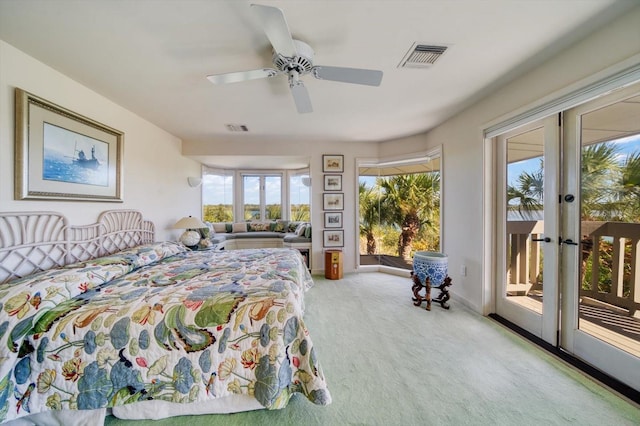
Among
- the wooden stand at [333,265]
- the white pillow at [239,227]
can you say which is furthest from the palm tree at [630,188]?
the white pillow at [239,227]

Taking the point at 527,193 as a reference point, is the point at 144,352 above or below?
below

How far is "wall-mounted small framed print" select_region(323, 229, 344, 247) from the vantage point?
14.0 ft

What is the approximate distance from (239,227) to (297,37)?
15.4ft

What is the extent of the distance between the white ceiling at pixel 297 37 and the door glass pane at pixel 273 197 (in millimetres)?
3296

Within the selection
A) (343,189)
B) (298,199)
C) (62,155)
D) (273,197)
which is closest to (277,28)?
(62,155)

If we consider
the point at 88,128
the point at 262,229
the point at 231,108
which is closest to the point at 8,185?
the point at 88,128

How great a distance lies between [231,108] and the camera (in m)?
2.76

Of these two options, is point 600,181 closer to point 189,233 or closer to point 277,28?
point 277,28

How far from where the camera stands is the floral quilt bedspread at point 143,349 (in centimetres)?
126

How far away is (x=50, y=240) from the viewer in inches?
76.0

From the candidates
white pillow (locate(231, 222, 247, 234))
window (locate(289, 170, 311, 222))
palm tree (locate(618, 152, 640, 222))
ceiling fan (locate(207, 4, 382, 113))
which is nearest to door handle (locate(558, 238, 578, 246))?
palm tree (locate(618, 152, 640, 222))

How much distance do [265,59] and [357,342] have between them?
2654 millimetres

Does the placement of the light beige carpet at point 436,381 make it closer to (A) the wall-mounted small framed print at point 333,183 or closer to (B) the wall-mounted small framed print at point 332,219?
(B) the wall-mounted small framed print at point 332,219

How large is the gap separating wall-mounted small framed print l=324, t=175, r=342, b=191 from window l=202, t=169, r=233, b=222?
289cm
